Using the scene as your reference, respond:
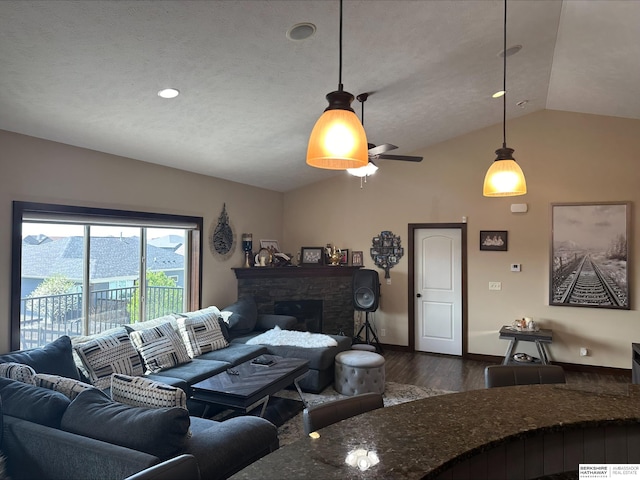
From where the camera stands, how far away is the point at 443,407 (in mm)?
1450

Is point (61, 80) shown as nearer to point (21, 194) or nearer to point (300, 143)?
point (21, 194)

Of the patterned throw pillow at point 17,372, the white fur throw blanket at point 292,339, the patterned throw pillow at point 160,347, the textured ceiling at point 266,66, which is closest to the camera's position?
the textured ceiling at point 266,66

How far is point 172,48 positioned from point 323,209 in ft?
14.2

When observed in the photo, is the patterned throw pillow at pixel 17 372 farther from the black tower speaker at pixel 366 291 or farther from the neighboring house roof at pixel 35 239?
the black tower speaker at pixel 366 291

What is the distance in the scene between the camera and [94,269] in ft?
13.1

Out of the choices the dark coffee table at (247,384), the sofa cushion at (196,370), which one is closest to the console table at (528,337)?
the dark coffee table at (247,384)

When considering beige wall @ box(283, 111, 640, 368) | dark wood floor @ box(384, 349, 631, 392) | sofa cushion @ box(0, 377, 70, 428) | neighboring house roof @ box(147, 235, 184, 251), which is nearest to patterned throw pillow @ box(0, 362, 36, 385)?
sofa cushion @ box(0, 377, 70, 428)

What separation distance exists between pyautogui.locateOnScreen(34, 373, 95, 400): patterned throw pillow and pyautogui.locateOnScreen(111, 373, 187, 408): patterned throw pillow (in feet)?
0.71

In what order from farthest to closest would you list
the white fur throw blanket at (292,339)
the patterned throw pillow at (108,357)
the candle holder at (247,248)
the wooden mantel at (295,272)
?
the candle holder at (247,248) → the wooden mantel at (295,272) → the white fur throw blanket at (292,339) → the patterned throw pillow at (108,357)

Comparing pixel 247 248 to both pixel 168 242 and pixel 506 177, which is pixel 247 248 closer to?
pixel 168 242

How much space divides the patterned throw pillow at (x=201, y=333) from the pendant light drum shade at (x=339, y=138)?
348 centimetres

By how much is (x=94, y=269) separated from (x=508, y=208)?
5145 millimetres

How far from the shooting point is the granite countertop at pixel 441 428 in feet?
3.40

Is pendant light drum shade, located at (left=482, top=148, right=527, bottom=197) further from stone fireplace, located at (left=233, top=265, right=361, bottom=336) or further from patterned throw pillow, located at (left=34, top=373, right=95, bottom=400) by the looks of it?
stone fireplace, located at (left=233, top=265, right=361, bottom=336)
